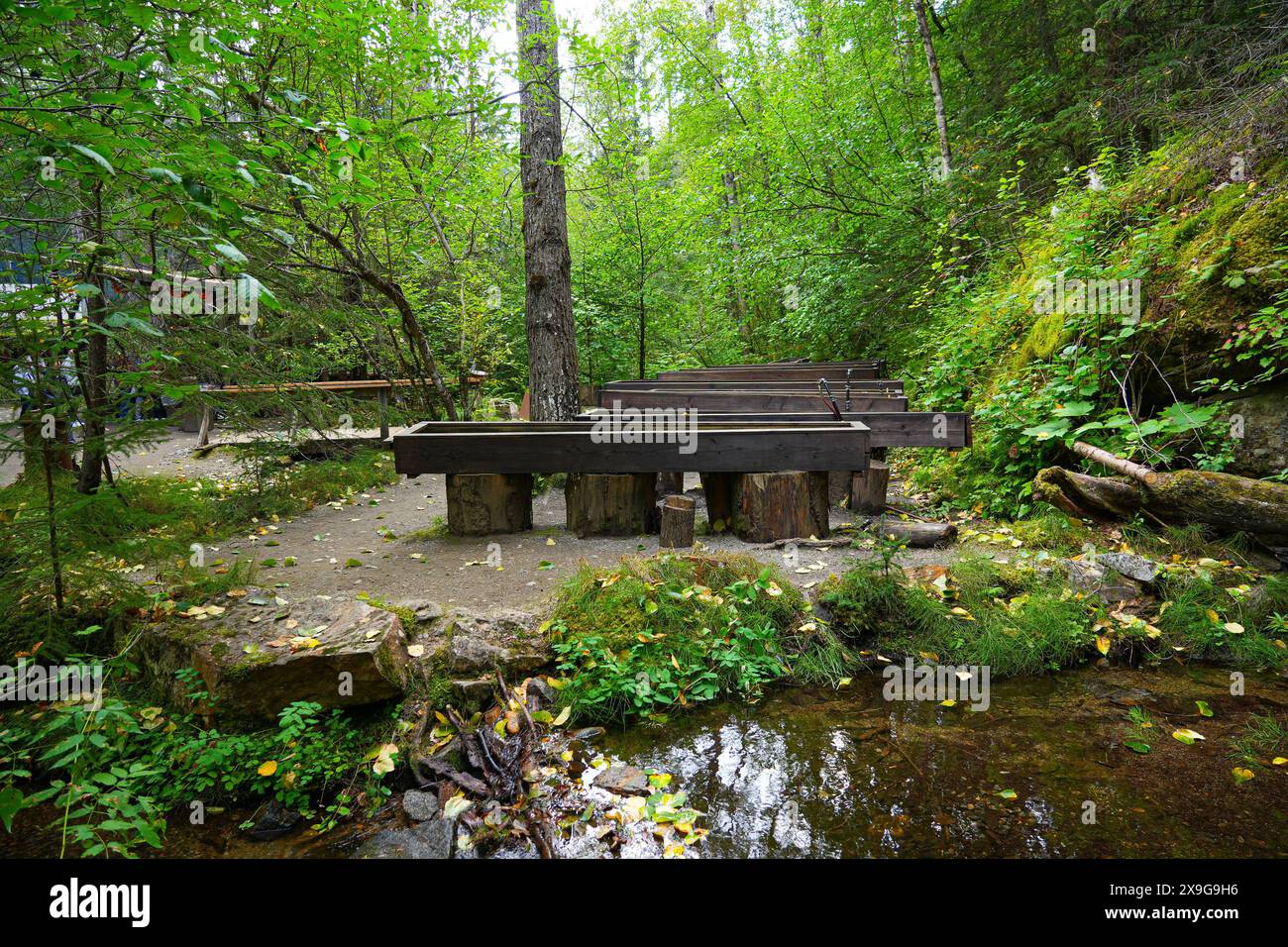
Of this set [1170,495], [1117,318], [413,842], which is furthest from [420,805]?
[1117,318]

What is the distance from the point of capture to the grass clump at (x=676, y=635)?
131 inches

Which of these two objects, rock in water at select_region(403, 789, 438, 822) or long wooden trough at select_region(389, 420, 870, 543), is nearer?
rock in water at select_region(403, 789, 438, 822)

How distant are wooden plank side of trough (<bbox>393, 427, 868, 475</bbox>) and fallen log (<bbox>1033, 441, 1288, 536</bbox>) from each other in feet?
5.74

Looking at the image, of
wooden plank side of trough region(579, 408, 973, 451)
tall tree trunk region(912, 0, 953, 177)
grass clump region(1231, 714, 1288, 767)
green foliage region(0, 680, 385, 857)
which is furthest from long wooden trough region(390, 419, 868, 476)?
tall tree trunk region(912, 0, 953, 177)

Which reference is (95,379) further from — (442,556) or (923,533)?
(923,533)

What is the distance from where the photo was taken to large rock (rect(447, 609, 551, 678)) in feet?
10.8

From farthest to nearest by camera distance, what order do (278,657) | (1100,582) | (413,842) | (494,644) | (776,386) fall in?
(776,386), (1100,582), (494,644), (278,657), (413,842)

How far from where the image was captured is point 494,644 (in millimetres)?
3418

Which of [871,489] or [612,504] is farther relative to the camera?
[871,489]

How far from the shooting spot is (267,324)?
266 inches

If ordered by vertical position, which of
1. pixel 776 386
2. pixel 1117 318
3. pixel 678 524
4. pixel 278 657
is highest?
pixel 1117 318

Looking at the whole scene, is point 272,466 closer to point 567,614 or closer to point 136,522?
point 136,522

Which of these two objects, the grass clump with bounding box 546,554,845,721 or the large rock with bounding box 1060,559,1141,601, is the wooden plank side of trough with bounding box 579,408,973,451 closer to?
the large rock with bounding box 1060,559,1141,601

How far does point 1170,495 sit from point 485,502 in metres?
5.19
